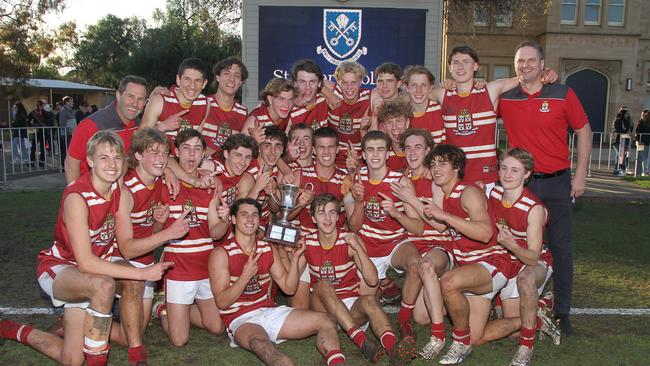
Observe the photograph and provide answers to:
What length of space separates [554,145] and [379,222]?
166cm

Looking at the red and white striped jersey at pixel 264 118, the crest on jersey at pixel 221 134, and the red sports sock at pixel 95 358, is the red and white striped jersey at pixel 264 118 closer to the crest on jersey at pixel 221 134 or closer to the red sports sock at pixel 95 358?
the crest on jersey at pixel 221 134

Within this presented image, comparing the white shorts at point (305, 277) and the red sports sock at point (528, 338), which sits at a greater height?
the white shorts at point (305, 277)

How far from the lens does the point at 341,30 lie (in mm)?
10172

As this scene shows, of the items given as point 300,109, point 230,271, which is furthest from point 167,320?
point 300,109

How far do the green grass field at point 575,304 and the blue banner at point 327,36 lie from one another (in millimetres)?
4581

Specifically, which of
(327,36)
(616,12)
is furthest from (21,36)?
(616,12)

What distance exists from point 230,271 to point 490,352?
209cm

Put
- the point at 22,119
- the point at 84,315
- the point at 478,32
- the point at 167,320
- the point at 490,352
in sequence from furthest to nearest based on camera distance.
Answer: the point at 478,32
the point at 22,119
the point at 167,320
the point at 490,352
the point at 84,315

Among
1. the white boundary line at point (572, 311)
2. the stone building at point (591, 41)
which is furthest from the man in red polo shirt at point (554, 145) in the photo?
the stone building at point (591, 41)

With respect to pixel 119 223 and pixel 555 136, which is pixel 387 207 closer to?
pixel 555 136

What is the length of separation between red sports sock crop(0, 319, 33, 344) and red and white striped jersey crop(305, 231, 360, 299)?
217cm

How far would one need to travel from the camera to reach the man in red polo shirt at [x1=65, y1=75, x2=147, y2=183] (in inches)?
193

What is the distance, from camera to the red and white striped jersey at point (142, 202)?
425 centimetres

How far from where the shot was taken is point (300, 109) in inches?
229
